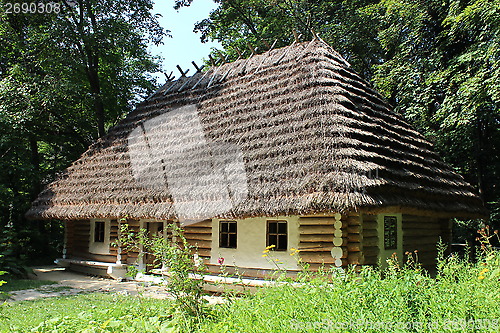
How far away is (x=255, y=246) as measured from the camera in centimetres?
1015

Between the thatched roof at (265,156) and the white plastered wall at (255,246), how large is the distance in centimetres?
110

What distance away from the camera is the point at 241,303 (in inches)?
209

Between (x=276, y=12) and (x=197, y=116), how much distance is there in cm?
1077

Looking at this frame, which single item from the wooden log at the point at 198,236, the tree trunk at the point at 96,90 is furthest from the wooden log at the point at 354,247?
the tree trunk at the point at 96,90

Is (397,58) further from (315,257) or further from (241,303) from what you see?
(241,303)

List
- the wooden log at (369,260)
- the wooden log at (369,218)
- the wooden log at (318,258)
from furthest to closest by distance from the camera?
the wooden log at (369,218), the wooden log at (369,260), the wooden log at (318,258)

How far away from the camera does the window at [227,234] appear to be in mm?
10719

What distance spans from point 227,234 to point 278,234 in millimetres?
1567

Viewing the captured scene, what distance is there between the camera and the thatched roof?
8.69m

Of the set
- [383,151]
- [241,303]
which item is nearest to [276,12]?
[383,151]

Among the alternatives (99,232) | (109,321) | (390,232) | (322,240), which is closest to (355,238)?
(322,240)

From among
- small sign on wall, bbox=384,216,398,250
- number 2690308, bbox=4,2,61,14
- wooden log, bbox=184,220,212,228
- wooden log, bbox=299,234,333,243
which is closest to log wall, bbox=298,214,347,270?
wooden log, bbox=299,234,333,243

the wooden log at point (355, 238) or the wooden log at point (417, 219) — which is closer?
the wooden log at point (355, 238)

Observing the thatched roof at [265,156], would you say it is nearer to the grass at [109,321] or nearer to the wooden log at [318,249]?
the wooden log at [318,249]
